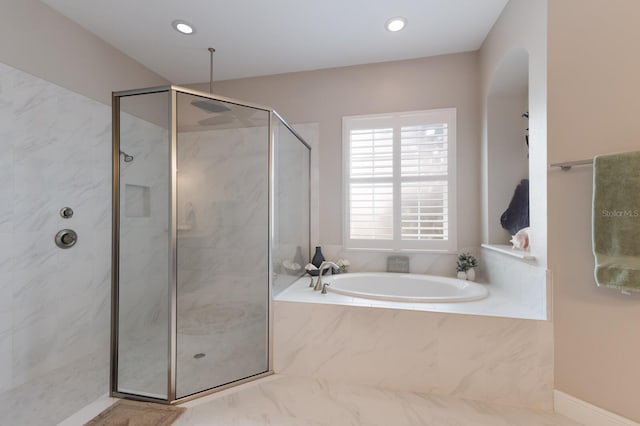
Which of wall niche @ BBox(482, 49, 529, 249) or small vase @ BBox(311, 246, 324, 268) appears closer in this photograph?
wall niche @ BBox(482, 49, 529, 249)

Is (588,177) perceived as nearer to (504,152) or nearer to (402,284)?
(504,152)

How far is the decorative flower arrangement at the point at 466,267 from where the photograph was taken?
2433 millimetres

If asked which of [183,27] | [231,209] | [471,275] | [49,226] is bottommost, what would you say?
[471,275]

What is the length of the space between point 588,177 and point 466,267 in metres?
1.20

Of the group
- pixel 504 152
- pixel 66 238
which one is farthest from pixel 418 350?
pixel 66 238

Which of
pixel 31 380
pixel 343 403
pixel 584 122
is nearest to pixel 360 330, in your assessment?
pixel 343 403

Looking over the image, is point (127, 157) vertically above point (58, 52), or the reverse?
point (58, 52)

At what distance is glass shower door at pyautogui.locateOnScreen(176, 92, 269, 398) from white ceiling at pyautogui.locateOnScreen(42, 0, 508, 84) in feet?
2.32

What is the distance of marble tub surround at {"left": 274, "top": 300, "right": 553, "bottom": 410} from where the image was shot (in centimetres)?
158

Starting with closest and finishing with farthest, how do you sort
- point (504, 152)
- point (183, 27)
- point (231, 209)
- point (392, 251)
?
point (231, 209) < point (183, 27) < point (504, 152) < point (392, 251)

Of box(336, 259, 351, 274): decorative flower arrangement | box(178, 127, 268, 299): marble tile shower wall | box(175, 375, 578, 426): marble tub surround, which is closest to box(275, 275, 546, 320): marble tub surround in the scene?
box(178, 127, 268, 299): marble tile shower wall

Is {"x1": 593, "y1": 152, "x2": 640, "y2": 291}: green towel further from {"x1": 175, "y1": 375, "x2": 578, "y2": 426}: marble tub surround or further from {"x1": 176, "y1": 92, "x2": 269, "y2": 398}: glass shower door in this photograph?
{"x1": 176, "y1": 92, "x2": 269, "y2": 398}: glass shower door

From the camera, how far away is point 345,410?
158cm

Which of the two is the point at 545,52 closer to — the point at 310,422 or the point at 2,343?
the point at 310,422
